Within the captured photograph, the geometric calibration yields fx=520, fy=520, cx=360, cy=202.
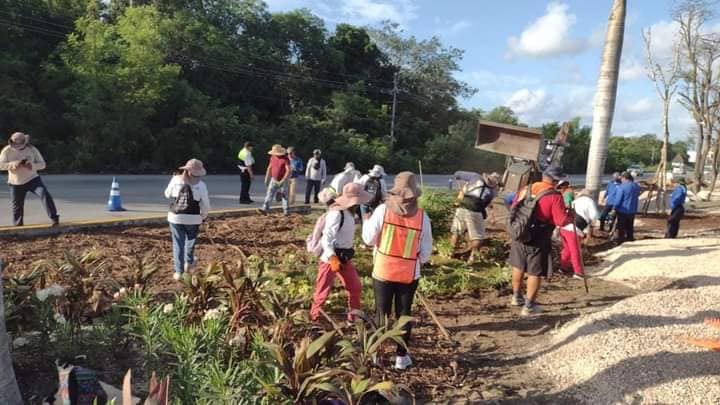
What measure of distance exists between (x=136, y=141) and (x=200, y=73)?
6.68 metres

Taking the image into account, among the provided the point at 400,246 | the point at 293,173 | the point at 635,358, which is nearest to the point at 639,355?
the point at 635,358

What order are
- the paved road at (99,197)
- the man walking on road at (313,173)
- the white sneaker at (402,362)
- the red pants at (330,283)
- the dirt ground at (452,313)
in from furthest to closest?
the man walking on road at (313,173) < the paved road at (99,197) < the red pants at (330,283) < the white sneaker at (402,362) < the dirt ground at (452,313)

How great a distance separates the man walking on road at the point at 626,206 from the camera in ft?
34.8

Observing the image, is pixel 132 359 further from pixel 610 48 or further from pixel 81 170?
pixel 81 170

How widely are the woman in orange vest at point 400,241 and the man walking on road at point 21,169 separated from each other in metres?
6.18

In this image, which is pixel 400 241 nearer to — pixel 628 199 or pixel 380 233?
pixel 380 233

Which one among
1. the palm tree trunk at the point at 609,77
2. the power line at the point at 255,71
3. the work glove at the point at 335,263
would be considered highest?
the power line at the point at 255,71

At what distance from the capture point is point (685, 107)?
25.6 m

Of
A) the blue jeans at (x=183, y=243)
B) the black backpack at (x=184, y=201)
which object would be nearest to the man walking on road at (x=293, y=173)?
the blue jeans at (x=183, y=243)

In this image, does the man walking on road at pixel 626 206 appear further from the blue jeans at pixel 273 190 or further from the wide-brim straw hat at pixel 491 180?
the blue jeans at pixel 273 190

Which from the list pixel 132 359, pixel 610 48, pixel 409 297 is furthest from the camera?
pixel 610 48

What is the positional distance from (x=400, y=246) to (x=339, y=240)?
2.49 feet

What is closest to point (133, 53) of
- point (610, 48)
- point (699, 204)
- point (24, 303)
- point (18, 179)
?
point (18, 179)

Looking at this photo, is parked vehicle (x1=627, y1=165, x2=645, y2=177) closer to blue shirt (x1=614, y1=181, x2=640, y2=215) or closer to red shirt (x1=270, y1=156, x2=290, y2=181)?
blue shirt (x1=614, y1=181, x2=640, y2=215)
